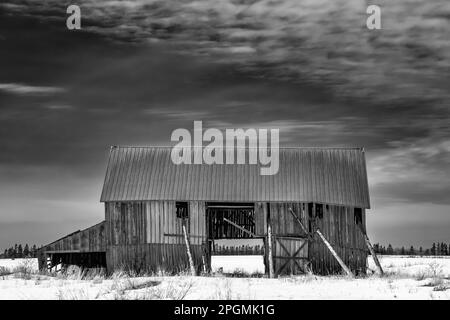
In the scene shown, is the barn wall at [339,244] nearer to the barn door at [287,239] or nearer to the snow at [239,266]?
the barn door at [287,239]

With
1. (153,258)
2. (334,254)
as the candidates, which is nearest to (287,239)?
(334,254)

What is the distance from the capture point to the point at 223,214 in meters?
39.8

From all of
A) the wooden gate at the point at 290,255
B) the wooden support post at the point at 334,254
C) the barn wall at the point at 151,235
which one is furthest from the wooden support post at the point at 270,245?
the barn wall at the point at 151,235

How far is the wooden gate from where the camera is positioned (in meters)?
36.1

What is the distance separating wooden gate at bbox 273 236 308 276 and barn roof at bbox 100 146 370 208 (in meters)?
2.47

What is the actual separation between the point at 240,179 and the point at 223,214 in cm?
294

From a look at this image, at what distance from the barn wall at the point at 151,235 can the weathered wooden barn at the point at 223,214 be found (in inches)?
2.4

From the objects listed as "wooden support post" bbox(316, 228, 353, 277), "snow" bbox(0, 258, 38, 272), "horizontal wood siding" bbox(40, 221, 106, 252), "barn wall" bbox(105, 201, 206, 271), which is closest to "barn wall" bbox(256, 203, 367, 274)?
"wooden support post" bbox(316, 228, 353, 277)

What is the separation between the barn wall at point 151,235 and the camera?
36938mm
